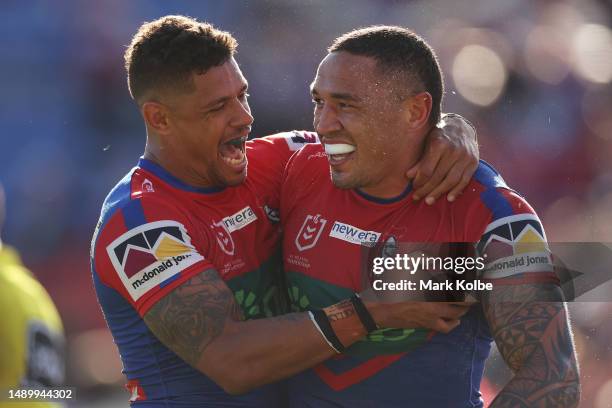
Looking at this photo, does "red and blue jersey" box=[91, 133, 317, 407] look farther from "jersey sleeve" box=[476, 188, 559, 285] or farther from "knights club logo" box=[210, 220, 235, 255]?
"jersey sleeve" box=[476, 188, 559, 285]

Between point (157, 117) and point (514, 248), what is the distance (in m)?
1.46

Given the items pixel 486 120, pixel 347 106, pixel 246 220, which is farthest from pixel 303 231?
pixel 486 120

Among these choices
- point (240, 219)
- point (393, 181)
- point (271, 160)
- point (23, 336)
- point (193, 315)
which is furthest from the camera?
point (271, 160)

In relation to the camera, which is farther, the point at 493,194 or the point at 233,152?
the point at 233,152

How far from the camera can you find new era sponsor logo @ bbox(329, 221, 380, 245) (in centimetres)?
345

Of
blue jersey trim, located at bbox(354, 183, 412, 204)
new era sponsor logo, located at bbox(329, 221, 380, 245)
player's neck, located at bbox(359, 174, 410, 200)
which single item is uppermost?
player's neck, located at bbox(359, 174, 410, 200)

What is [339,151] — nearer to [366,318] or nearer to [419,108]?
[419,108]

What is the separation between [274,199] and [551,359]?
1271 millimetres

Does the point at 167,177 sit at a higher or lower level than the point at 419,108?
lower

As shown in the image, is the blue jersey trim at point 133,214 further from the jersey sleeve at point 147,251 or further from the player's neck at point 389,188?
the player's neck at point 389,188

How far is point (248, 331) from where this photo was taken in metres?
3.23

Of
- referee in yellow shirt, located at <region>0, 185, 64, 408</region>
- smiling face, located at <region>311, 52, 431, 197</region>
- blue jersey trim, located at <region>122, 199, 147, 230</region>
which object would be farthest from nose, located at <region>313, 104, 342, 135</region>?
referee in yellow shirt, located at <region>0, 185, 64, 408</region>

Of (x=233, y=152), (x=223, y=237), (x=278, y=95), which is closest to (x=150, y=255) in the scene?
(x=223, y=237)

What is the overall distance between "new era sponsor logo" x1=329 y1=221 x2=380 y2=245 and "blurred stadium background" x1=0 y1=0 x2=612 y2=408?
12.6 ft
